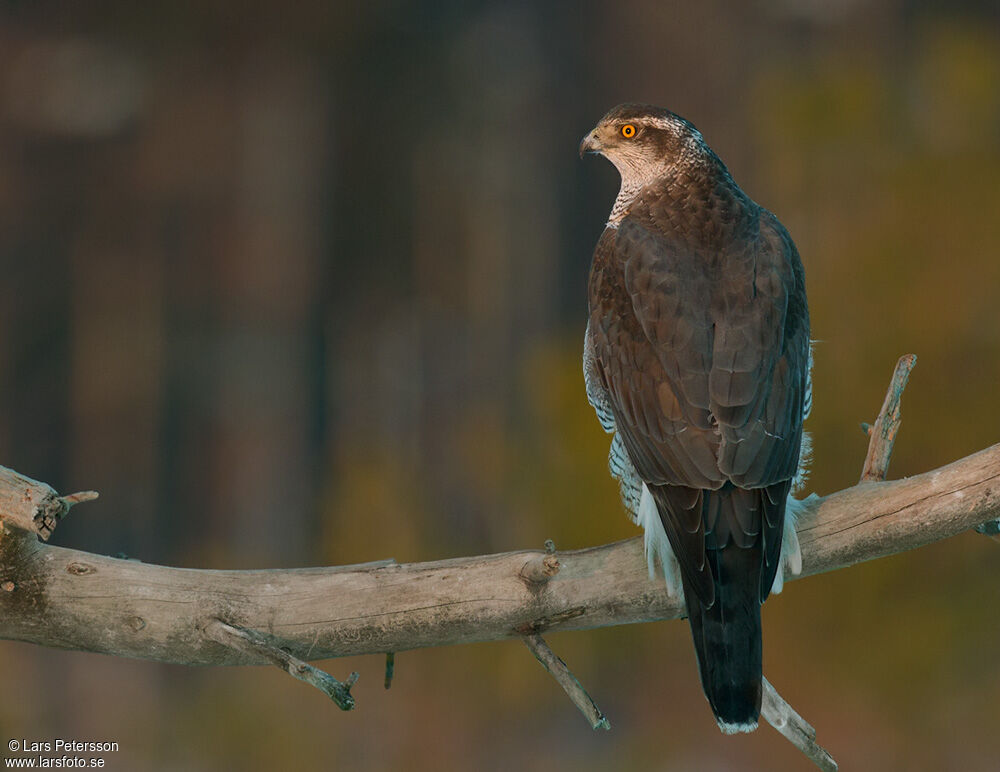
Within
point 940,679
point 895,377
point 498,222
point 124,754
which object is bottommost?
point 124,754

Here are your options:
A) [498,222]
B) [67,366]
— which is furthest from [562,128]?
[67,366]

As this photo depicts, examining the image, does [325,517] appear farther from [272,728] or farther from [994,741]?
[994,741]

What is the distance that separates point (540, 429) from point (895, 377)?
4266 mm

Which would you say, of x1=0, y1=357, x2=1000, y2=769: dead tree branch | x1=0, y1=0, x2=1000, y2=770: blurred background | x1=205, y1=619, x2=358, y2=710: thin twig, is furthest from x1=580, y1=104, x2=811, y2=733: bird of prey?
x1=0, y1=0, x2=1000, y2=770: blurred background

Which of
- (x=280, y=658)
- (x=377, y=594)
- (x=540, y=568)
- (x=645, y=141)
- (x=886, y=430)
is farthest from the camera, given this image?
(x=645, y=141)

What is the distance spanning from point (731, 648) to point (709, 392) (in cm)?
46

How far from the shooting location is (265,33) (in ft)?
27.2

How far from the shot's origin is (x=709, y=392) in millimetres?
2172

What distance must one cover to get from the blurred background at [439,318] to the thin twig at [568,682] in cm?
316

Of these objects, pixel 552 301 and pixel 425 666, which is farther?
pixel 552 301

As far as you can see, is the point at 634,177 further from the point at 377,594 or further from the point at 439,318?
the point at 439,318

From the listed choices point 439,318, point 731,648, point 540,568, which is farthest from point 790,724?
point 439,318

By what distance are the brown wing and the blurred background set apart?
113 inches

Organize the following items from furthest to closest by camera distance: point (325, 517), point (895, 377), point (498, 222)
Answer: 1. point (498, 222)
2. point (325, 517)
3. point (895, 377)
